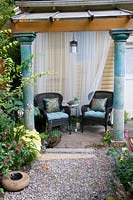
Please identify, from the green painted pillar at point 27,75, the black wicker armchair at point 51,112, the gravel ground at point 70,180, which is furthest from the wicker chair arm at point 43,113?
the gravel ground at point 70,180

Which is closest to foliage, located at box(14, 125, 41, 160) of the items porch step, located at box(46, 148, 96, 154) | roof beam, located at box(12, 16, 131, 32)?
porch step, located at box(46, 148, 96, 154)

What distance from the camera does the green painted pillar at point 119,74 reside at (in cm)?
563

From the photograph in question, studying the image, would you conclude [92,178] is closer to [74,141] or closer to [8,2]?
[74,141]

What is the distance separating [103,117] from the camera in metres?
6.80

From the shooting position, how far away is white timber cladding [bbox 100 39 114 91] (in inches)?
308

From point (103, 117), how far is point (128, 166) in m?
3.02

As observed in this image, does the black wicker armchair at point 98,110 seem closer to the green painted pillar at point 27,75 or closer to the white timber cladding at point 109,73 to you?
the white timber cladding at point 109,73

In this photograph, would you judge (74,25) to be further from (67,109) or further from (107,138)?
(107,138)

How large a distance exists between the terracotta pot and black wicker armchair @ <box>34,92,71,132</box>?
8.11 feet

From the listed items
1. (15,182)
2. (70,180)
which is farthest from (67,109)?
(15,182)

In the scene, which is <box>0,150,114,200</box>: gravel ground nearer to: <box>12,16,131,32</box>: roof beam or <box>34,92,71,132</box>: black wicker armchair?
<box>34,92,71,132</box>: black wicker armchair

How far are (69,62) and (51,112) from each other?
5.24 feet

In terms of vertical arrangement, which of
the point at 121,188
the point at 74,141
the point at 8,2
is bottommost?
the point at 74,141

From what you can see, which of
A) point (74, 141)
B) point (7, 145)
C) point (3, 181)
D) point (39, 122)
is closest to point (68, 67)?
point (39, 122)
